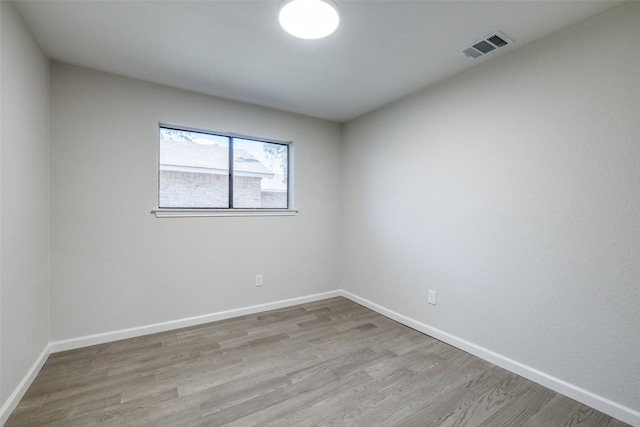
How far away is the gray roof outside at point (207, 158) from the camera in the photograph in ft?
9.23

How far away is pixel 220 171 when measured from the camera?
10.1 feet

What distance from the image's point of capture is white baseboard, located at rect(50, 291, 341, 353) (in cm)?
233

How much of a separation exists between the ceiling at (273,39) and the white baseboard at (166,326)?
232cm

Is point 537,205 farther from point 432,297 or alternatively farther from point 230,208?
point 230,208

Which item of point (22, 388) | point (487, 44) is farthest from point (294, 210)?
point (22, 388)

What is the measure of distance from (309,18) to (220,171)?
1881mm

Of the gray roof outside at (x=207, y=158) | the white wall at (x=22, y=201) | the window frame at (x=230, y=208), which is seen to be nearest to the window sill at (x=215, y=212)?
the window frame at (x=230, y=208)

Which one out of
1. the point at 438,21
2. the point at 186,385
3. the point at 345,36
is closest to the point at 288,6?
the point at 345,36

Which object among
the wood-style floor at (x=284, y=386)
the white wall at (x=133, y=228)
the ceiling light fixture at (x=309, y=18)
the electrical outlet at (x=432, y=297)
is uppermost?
the ceiling light fixture at (x=309, y=18)

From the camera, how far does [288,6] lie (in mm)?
1599

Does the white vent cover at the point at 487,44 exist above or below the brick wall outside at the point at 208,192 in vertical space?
above

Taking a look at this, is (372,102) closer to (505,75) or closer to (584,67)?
(505,75)

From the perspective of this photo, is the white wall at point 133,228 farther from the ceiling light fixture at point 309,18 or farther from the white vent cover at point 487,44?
the white vent cover at point 487,44

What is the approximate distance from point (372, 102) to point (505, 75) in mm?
1304
